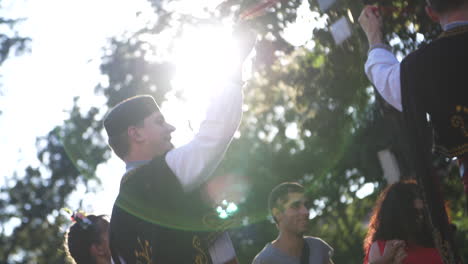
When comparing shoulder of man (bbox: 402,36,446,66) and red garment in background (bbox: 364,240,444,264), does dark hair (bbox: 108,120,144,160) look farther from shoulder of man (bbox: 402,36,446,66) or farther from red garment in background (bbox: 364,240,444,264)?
red garment in background (bbox: 364,240,444,264)

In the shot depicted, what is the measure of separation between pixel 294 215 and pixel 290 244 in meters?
0.22

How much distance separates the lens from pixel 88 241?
203 inches

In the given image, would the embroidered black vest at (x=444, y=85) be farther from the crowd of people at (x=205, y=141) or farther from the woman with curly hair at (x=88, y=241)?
the woman with curly hair at (x=88, y=241)

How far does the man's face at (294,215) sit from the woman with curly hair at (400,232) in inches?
27.6

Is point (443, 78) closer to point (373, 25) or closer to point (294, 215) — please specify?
point (373, 25)

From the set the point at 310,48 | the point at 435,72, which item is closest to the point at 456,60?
the point at 435,72

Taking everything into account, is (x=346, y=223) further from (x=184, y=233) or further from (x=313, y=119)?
(x=184, y=233)

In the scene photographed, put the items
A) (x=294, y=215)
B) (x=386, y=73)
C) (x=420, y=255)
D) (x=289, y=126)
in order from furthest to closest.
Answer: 1. (x=289, y=126)
2. (x=294, y=215)
3. (x=420, y=255)
4. (x=386, y=73)

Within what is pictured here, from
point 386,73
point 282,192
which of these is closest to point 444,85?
point 386,73

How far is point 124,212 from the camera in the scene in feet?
11.9

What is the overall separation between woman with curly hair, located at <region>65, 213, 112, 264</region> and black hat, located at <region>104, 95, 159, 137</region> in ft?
4.57

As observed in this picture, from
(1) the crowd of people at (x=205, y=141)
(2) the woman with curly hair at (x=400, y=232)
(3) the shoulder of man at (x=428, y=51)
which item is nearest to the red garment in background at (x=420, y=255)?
(2) the woman with curly hair at (x=400, y=232)

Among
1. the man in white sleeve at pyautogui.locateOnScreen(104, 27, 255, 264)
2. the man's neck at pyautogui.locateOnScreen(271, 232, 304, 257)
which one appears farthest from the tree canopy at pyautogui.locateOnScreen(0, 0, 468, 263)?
the man's neck at pyautogui.locateOnScreen(271, 232, 304, 257)

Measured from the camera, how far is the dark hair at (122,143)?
3867 mm
